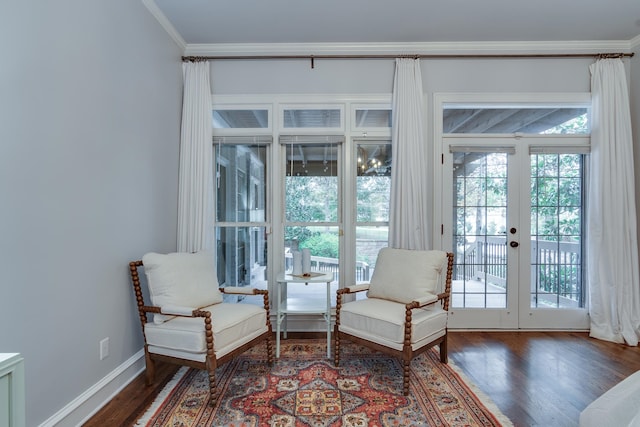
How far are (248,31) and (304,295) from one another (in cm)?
263

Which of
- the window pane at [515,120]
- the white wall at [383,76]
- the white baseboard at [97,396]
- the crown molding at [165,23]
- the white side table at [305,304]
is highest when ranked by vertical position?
the crown molding at [165,23]

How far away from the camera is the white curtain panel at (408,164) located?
124 inches

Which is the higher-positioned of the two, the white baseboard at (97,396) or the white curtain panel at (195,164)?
the white curtain panel at (195,164)

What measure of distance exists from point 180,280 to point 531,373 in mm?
2738

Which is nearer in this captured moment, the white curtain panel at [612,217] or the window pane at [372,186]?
the white curtain panel at [612,217]

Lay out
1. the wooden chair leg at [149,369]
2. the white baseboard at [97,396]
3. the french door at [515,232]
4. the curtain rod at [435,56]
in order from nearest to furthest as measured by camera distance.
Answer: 1. the white baseboard at [97,396]
2. the wooden chair leg at [149,369]
3. the curtain rod at [435,56]
4. the french door at [515,232]

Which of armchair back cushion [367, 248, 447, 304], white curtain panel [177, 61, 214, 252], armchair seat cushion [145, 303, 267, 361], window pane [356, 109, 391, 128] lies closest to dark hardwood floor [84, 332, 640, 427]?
armchair seat cushion [145, 303, 267, 361]

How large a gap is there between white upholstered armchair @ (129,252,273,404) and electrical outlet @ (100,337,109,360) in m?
0.22

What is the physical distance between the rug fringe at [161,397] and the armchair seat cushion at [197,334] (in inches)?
10.0

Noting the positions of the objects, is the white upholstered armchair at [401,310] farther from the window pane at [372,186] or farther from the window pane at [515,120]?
the window pane at [515,120]

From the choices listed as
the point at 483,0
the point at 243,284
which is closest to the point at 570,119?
the point at 483,0

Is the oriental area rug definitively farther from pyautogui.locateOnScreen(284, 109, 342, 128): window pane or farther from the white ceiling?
the white ceiling

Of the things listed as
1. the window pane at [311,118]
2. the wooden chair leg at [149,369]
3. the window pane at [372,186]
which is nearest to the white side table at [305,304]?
the window pane at [372,186]

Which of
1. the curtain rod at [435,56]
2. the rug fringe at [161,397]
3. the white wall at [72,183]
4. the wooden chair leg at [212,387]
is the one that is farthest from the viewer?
the curtain rod at [435,56]
